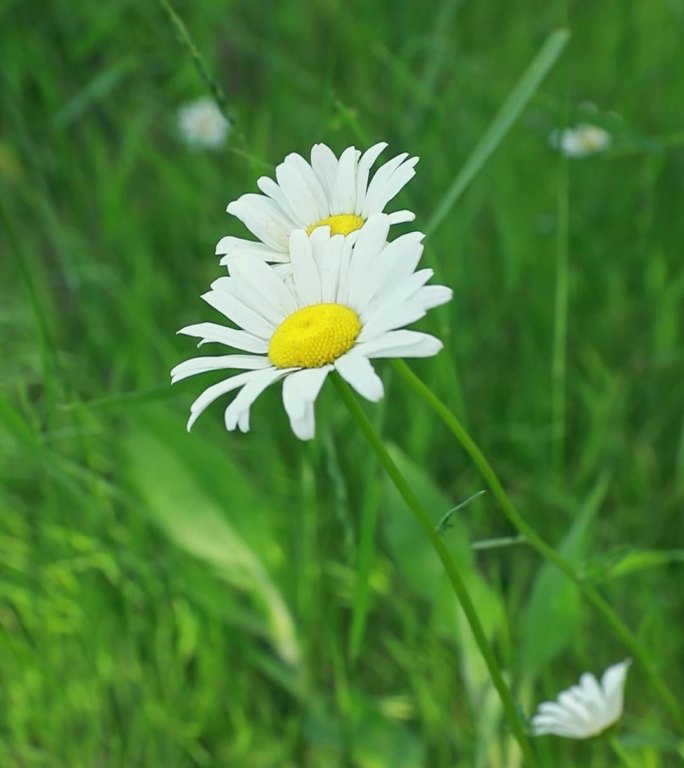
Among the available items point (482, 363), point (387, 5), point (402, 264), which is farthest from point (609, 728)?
point (387, 5)

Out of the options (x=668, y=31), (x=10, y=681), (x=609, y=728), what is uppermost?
(x=668, y=31)

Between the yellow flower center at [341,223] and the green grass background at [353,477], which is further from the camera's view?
the green grass background at [353,477]

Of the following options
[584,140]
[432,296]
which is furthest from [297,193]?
[584,140]

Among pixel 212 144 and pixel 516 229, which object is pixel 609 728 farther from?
pixel 212 144

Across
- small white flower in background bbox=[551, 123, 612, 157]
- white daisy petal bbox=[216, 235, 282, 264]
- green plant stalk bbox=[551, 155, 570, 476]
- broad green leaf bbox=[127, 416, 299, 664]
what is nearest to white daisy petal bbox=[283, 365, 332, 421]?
white daisy petal bbox=[216, 235, 282, 264]

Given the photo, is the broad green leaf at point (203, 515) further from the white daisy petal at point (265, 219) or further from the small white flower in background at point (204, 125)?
the small white flower in background at point (204, 125)

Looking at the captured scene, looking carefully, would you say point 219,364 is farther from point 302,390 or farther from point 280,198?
point 280,198

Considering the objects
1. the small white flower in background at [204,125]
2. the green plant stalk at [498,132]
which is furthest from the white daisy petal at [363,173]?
the small white flower in background at [204,125]
